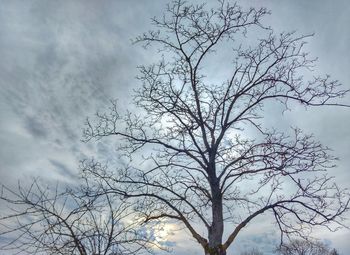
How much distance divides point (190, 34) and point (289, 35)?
2748 millimetres

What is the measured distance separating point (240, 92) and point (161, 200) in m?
3.81

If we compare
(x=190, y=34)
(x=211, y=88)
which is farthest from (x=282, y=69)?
(x=190, y=34)

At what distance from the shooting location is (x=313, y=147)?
9781 millimetres

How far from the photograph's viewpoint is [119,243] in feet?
24.1

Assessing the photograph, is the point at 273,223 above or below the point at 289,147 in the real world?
below

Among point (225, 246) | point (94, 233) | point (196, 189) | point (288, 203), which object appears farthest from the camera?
point (196, 189)

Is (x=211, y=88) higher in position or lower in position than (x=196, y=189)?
higher

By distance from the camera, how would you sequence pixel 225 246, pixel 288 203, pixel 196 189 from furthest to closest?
1. pixel 196 189
2. pixel 288 203
3. pixel 225 246

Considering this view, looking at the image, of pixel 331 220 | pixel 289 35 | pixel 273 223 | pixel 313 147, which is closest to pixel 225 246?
pixel 273 223

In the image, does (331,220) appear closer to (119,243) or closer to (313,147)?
(313,147)

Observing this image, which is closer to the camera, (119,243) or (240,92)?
(119,243)

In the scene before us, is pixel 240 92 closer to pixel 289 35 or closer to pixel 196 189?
pixel 289 35

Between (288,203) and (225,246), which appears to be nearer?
(225,246)

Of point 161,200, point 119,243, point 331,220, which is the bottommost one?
point 119,243
